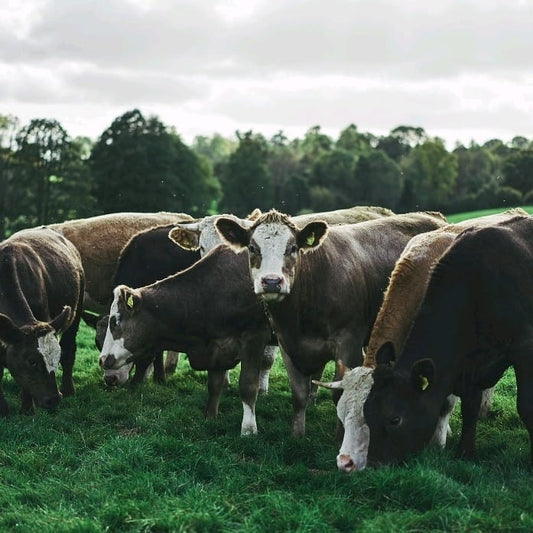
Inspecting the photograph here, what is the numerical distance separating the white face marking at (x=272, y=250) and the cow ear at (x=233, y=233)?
26 cm

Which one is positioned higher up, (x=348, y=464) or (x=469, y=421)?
(x=469, y=421)

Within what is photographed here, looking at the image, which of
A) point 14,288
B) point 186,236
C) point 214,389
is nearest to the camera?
point 214,389

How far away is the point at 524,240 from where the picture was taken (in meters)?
7.69

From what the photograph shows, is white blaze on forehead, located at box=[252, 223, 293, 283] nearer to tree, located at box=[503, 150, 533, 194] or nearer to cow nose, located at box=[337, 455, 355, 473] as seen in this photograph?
cow nose, located at box=[337, 455, 355, 473]

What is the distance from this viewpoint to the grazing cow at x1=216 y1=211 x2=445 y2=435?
26.5 ft

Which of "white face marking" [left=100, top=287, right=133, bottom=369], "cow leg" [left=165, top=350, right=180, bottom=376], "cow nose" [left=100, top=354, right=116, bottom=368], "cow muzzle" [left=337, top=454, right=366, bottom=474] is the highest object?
"white face marking" [left=100, top=287, right=133, bottom=369]

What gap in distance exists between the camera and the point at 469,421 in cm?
780

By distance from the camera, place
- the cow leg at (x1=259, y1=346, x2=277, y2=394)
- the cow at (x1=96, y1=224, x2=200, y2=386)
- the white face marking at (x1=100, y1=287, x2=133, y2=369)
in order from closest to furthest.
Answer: the white face marking at (x1=100, y1=287, x2=133, y2=369)
the cow leg at (x1=259, y1=346, x2=277, y2=394)
the cow at (x1=96, y1=224, x2=200, y2=386)

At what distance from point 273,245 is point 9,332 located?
11.9 feet

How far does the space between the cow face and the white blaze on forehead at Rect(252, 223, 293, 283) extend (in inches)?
63.9

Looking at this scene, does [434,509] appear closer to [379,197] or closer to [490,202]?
[490,202]

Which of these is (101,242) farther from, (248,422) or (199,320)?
(248,422)

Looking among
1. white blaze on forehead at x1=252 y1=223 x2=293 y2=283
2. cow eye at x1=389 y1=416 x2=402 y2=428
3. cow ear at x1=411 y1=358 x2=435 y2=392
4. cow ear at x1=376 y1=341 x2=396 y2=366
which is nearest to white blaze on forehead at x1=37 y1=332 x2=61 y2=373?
white blaze on forehead at x1=252 y1=223 x2=293 y2=283

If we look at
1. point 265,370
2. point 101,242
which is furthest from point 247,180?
point 265,370
